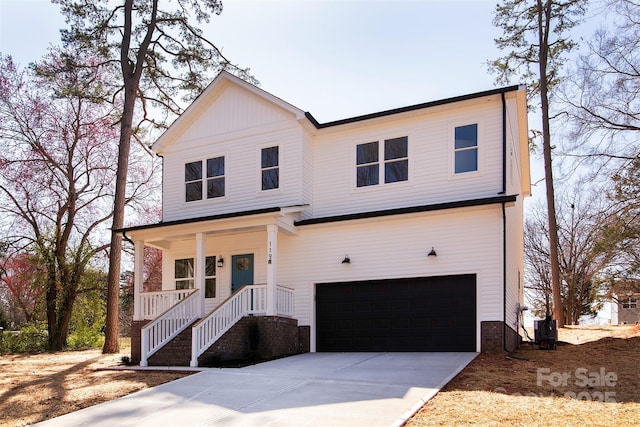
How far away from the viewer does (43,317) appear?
25172 millimetres

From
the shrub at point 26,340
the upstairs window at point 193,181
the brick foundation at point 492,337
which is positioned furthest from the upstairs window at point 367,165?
the shrub at point 26,340

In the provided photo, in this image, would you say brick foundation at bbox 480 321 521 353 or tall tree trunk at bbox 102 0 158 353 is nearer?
brick foundation at bbox 480 321 521 353

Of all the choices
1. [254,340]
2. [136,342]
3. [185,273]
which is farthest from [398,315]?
[185,273]

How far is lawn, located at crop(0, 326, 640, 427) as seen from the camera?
26.3ft

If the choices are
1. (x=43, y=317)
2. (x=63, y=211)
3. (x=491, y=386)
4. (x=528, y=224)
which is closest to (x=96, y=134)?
(x=63, y=211)

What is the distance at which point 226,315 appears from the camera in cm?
1503

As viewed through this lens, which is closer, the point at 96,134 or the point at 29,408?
the point at 29,408

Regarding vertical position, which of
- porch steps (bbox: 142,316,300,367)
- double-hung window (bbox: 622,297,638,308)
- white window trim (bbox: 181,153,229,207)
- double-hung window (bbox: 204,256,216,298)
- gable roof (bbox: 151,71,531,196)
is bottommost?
double-hung window (bbox: 622,297,638,308)

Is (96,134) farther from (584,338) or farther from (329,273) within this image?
(584,338)

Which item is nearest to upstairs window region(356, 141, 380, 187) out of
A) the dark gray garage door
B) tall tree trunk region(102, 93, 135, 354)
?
the dark gray garage door

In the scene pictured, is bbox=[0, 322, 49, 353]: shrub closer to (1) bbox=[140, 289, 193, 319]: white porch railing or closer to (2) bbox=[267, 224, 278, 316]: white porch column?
(1) bbox=[140, 289, 193, 319]: white porch railing

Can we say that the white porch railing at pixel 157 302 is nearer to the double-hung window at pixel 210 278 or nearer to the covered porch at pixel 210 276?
the covered porch at pixel 210 276

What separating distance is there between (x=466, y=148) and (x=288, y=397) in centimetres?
886

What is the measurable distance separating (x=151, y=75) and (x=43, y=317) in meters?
11.0
